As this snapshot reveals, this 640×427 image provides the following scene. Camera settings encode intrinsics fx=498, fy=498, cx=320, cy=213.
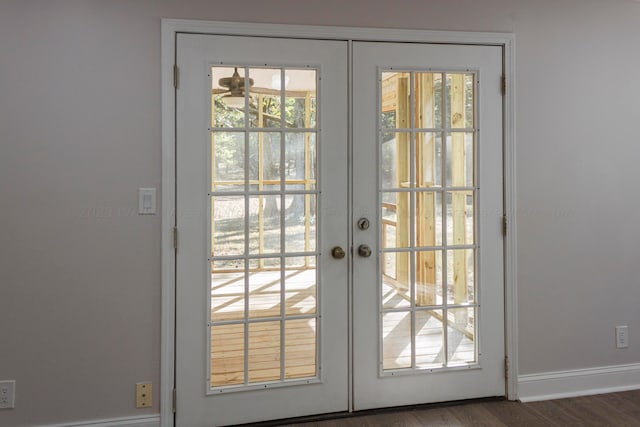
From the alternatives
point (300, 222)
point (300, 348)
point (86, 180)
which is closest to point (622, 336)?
point (300, 348)

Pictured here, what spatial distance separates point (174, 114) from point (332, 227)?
97cm

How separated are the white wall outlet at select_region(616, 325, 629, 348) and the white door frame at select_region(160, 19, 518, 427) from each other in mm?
719

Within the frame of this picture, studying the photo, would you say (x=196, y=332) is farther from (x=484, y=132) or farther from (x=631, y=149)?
(x=631, y=149)

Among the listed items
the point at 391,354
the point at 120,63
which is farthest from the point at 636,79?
the point at 120,63

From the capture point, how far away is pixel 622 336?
2.97m

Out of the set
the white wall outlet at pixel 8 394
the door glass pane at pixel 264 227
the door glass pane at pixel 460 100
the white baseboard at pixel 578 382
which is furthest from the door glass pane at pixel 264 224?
the white baseboard at pixel 578 382

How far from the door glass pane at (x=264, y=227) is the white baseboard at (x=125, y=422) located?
1.11 ft

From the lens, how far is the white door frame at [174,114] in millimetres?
2402

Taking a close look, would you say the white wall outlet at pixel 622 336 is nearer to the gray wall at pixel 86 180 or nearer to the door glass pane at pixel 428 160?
the door glass pane at pixel 428 160

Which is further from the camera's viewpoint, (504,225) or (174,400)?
(504,225)

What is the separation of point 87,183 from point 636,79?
3089mm

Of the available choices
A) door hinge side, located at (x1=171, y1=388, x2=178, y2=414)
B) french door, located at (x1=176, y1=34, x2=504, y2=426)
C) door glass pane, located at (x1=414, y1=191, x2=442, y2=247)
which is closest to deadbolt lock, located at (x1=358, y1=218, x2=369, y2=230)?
french door, located at (x1=176, y1=34, x2=504, y2=426)

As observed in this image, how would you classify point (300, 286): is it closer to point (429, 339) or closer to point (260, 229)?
point (260, 229)

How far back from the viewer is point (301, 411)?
8.47 ft
